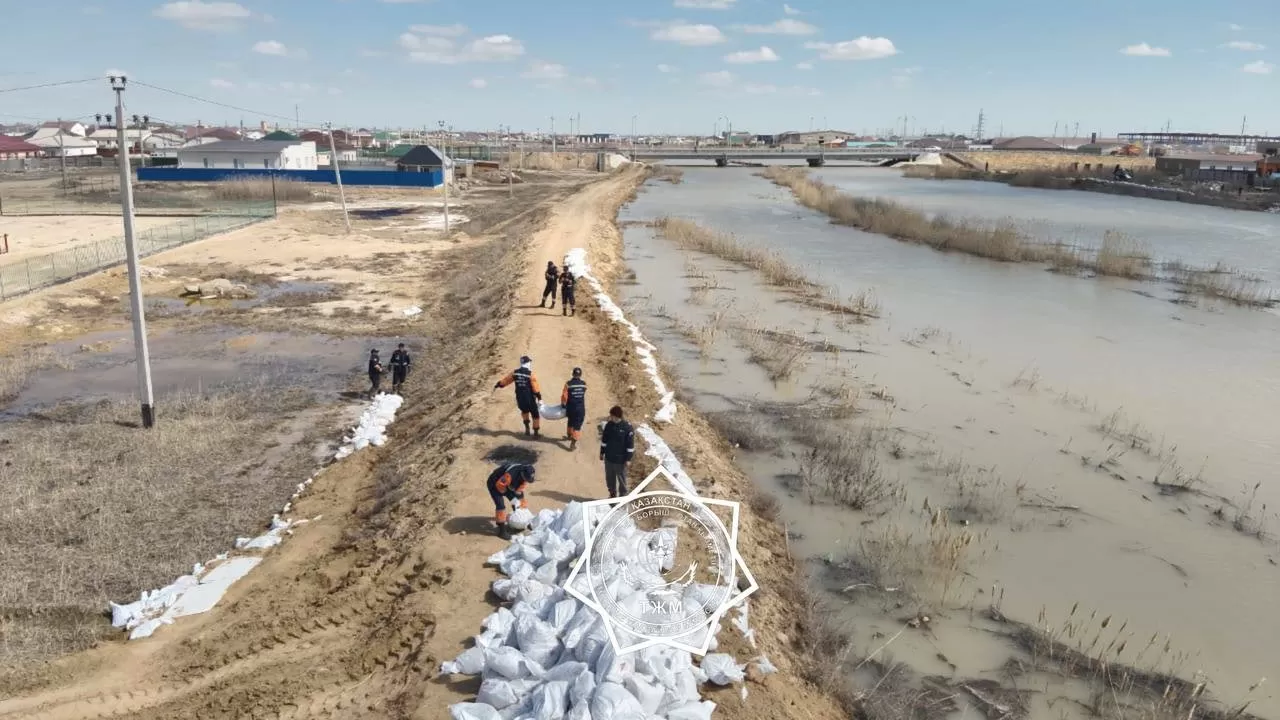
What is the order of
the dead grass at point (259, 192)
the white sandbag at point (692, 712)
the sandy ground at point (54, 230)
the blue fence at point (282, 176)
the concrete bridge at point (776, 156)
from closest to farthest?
1. the white sandbag at point (692, 712)
2. the sandy ground at point (54, 230)
3. the dead grass at point (259, 192)
4. the blue fence at point (282, 176)
5. the concrete bridge at point (776, 156)

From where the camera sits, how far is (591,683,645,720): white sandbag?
5.44m

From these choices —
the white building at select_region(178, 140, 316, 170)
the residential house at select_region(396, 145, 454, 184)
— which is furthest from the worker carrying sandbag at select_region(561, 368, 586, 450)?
the white building at select_region(178, 140, 316, 170)

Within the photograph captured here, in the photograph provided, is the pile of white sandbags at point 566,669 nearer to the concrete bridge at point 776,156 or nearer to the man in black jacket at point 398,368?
the man in black jacket at point 398,368

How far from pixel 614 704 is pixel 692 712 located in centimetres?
62

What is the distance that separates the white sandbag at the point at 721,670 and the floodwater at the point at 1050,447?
289 centimetres

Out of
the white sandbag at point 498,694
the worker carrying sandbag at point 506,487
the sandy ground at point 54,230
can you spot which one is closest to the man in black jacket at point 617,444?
the worker carrying sandbag at point 506,487

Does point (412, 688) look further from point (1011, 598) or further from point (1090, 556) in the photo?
point (1090, 556)

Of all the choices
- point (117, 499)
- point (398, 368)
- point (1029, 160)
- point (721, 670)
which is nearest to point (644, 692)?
point (721, 670)

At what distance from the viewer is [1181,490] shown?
1275cm

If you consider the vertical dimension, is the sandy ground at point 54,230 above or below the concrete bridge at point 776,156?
below

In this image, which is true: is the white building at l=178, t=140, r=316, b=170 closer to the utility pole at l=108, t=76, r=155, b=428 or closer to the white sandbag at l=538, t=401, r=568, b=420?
the utility pole at l=108, t=76, r=155, b=428

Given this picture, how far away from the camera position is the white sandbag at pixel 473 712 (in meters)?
5.68

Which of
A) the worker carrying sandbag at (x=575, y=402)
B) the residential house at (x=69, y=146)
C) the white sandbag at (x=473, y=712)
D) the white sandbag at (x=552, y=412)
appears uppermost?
the residential house at (x=69, y=146)

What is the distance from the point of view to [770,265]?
32219 millimetres
